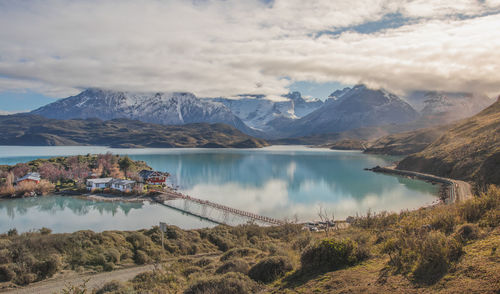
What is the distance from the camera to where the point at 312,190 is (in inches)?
2443

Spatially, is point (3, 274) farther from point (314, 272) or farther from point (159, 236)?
point (314, 272)

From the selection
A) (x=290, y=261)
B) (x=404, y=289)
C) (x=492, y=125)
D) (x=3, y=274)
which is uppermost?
(x=492, y=125)

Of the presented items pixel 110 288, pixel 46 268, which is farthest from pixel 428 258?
pixel 46 268

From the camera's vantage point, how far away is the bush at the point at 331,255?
793cm

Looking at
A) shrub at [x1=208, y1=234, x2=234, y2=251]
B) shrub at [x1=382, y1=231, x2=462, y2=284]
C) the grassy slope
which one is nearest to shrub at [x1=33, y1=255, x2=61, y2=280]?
the grassy slope

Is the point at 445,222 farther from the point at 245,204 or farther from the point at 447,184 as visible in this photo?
the point at 447,184

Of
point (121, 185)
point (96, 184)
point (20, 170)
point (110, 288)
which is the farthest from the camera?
point (20, 170)

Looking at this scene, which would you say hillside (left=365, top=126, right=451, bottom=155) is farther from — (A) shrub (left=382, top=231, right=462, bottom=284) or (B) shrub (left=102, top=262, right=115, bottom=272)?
(A) shrub (left=382, top=231, right=462, bottom=284)

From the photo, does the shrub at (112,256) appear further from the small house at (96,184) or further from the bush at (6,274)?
the small house at (96,184)

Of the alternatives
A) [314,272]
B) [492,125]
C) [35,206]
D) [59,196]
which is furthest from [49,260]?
[492,125]

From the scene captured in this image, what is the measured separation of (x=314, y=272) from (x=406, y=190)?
63.5 m

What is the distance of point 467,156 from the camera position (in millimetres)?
66125

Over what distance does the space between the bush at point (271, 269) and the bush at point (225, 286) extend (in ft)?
2.29

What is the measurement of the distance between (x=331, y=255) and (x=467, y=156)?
7458 cm
